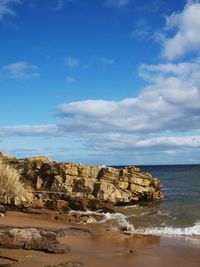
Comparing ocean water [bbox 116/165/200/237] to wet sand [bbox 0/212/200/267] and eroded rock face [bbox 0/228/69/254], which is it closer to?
wet sand [bbox 0/212/200/267]

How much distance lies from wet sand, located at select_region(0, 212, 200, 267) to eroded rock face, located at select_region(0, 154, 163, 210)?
10449 mm

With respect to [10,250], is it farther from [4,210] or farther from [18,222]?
[4,210]

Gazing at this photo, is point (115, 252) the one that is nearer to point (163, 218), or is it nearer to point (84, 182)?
point (163, 218)

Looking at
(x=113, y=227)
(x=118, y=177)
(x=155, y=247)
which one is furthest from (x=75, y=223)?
(x=118, y=177)

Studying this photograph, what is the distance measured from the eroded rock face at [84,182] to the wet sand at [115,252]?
1045 cm

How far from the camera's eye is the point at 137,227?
66.3 ft

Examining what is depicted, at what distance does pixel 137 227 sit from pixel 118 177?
12181 mm

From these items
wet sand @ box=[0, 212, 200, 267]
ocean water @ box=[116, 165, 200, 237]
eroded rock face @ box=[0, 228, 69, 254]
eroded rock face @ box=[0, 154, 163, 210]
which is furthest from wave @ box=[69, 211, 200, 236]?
eroded rock face @ box=[0, 154, 163, 210]

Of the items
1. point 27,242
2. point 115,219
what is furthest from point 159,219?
point 27,242

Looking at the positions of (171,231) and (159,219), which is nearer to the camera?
(171,231)

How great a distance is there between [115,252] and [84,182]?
1737 cm

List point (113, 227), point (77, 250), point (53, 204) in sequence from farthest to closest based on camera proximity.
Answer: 1. point (53, 204)
2. point (113, 227)
3. point (77, 250)

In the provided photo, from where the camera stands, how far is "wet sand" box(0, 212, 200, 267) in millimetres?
11266

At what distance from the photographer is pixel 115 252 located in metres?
13.2
